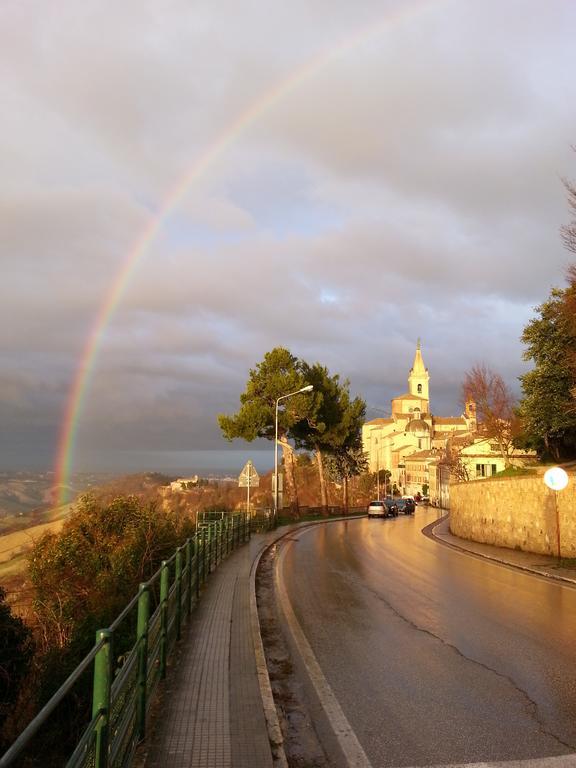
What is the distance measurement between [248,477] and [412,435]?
102 m

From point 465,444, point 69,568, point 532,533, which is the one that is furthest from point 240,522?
point 465,444

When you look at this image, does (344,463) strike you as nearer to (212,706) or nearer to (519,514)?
(519,514)

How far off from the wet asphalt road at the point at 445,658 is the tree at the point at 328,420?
29.0m

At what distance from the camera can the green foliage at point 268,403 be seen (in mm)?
40875

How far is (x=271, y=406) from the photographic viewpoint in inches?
1663

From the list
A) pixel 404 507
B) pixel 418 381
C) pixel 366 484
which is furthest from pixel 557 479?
pixel 418 381

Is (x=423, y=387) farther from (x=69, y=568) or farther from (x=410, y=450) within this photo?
(x=69, y=568)

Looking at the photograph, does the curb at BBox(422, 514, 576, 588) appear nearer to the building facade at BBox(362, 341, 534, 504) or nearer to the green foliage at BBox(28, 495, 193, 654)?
the green foliage at BBox(28, 495, 193, 654)

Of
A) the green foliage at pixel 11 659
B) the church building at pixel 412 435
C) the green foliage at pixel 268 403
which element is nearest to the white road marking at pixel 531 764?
the green foliage at pixel 11 659

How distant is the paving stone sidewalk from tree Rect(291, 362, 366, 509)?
115 ft

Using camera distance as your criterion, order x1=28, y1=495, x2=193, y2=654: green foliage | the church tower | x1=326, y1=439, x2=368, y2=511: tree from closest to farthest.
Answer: x1=28, y1=495, x2=193, y2=654: green foliage → x1=326, y1=439, x2=368, y2=511: tree → the church tower

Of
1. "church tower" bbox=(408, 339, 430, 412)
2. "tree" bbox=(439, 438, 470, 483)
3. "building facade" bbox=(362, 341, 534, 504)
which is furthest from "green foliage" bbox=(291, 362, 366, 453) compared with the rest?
"church tower" bbox=(408, 339, 430, 412)

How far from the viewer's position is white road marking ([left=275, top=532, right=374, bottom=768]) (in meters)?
4.68

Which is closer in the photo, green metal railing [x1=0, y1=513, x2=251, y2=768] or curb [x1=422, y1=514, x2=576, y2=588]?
green metal railing [x1=0, y1=513, x2=251, y2=768]
